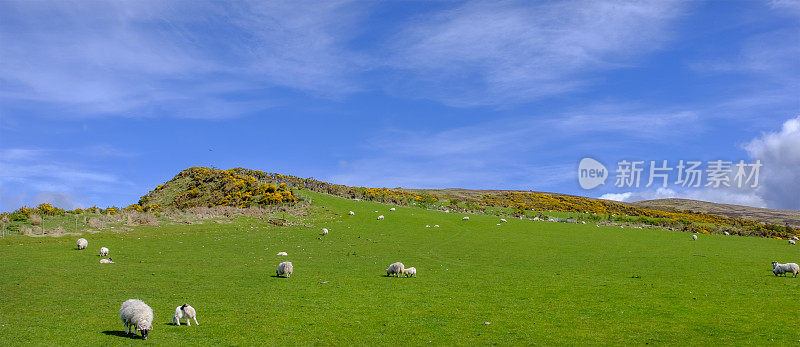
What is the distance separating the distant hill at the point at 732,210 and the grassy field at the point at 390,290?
107 metres

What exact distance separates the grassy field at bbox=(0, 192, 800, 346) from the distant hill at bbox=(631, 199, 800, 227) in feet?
351

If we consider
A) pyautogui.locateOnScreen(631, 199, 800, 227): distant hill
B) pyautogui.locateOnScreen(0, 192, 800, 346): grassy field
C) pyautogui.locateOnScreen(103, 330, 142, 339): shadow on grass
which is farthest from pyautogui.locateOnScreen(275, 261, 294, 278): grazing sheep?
pyautogui.locateOnScreen(631, 199, 800, 227): distant hill

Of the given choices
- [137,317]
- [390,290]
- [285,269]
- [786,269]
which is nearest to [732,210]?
[786,269]

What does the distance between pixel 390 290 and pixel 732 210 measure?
168418 mm

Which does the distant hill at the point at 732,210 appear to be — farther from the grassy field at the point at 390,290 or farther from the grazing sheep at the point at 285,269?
the grazing sheep at the point at 285,269

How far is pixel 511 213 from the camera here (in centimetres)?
7906

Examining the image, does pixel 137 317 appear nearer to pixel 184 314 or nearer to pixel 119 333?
pixel 119 333

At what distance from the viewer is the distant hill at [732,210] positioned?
135m

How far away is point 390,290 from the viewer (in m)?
23.2

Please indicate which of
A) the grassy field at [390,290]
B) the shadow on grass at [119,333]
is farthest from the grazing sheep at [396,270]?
the shadow on grass at [119,333]

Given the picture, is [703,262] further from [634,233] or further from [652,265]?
[634,233]

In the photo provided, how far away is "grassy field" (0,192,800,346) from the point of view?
16094 millimetres

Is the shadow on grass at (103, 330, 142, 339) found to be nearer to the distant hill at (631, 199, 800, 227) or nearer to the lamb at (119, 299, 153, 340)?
the lamb at (119, 299, 153, 340)

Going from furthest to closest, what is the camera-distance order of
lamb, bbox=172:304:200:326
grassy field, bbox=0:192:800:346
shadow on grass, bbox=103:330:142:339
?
lamb, bbox=172:304:200:326, grassy field, bbox=0:192:800:346, shadow on grass, bbox=103:330:142:339
